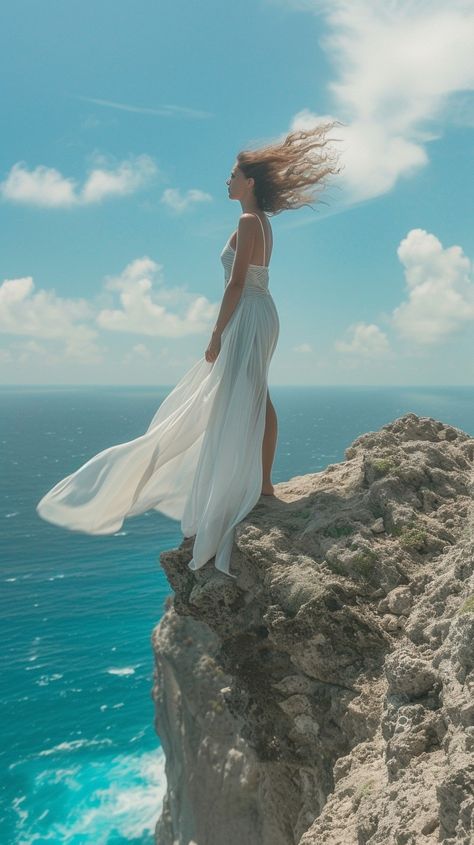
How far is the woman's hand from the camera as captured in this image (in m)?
9.68

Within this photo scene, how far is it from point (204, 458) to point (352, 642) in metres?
3.15

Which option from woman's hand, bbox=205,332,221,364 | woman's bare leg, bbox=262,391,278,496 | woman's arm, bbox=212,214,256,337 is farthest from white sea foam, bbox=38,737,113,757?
woman's arm, bbox=212,214,256,337

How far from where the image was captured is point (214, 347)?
9.70 meters

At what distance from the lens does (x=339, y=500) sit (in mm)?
9102

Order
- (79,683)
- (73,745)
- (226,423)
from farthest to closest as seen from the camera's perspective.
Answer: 1. (79,683)
2. (73,745)
3. (226,423)

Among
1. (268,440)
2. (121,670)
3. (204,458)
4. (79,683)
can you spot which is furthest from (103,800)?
(268,440)

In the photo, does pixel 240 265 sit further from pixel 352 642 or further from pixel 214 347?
pixel 352 642

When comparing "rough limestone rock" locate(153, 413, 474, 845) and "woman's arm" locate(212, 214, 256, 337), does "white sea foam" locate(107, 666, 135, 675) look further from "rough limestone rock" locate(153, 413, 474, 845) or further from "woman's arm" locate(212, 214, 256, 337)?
"woman's arm" locate(212, 214, 256, 337)

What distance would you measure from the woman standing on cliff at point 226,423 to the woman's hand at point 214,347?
14 mm

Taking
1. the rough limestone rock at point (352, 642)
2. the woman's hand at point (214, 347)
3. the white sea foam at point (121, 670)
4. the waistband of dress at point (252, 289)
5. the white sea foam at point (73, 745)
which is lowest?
the white sea foam at point (73, 745)

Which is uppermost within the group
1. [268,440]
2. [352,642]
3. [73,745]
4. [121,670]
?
[268,440]

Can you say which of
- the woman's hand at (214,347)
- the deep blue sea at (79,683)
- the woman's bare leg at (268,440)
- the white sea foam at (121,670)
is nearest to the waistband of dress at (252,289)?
the woman's hand at (214,347)

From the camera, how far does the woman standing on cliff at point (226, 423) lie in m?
9.10

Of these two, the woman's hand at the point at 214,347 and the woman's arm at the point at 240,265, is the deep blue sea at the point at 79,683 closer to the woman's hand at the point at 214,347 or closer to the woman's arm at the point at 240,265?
the woman's hand at the point at 214,347
